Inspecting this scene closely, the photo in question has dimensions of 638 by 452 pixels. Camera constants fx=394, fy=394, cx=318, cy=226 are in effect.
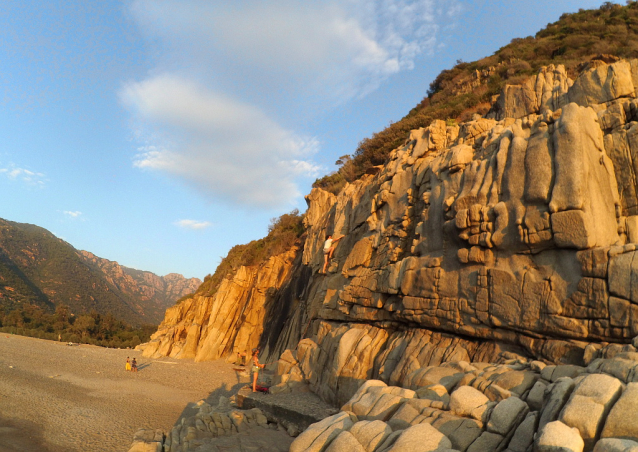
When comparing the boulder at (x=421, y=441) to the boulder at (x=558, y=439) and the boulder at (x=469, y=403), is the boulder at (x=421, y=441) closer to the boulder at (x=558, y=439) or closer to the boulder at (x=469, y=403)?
the boulder at (x=469, y=403)

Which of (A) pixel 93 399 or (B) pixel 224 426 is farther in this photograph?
(A) pixel 93 399

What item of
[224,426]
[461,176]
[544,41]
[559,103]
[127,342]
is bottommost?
[127,342]

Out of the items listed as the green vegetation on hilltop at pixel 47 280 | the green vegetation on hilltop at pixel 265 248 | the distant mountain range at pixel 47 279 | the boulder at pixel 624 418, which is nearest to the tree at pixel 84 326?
the green vegetation on hilltop at pixel 265 248

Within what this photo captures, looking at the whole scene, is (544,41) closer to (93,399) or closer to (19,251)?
(93,399)

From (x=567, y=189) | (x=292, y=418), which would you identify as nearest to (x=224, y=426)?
(x=292, y=418)

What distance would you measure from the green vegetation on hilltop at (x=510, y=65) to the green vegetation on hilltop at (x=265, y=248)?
560 centimetres

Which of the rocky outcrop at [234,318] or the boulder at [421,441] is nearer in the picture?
the boulder at [421,441]

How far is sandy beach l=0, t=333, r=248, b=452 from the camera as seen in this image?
557 inches

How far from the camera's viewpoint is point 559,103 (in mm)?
16516

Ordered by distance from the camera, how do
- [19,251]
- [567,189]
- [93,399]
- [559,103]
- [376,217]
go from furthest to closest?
[19,251]
[93,399]
[376,217]
[559,103]
[567,189]

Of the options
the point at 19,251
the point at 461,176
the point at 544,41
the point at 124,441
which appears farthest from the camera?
the point at 19,251

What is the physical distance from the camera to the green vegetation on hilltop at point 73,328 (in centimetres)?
4938

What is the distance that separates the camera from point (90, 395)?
20.2m

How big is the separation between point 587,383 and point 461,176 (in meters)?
8.20
